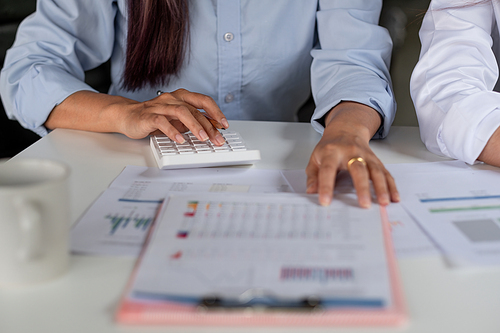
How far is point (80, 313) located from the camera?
36 cm

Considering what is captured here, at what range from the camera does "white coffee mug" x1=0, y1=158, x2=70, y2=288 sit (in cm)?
35

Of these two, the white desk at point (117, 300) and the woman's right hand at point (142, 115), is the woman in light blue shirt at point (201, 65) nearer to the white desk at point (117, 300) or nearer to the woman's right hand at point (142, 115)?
the woman's right hand at point (142, 115)

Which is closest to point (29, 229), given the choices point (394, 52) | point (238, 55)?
point (238, 55)

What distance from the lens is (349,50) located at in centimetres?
92

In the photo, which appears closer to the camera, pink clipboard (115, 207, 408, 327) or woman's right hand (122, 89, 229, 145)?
pink clipboard (115, 207, 408, 327)

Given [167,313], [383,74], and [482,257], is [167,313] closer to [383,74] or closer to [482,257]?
[482,257]

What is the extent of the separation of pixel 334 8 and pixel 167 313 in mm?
813

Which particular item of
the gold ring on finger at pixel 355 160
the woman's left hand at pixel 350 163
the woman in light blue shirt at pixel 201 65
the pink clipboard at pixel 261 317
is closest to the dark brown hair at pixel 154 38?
the woman in light blue shirt at pixel 201 65

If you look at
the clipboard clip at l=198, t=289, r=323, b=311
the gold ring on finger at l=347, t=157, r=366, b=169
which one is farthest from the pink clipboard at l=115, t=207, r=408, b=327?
the gold ring on finger at l=347, t=157, r=366, b=169

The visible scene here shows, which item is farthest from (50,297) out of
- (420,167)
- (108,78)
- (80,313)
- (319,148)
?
(108,78)

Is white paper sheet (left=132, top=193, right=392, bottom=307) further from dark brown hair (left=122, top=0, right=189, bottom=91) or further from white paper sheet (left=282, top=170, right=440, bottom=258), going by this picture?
dark brown hair (left=122, top=0, right=189, bottom=91)

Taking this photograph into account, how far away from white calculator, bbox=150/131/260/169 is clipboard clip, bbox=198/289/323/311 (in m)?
0.32

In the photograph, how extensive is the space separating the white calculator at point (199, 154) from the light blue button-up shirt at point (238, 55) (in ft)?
0.66

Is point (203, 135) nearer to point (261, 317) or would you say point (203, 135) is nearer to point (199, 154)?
point (199, 154)
